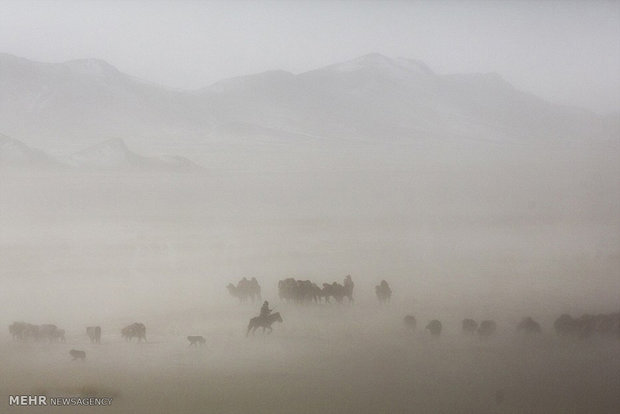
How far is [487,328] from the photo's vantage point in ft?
8.31

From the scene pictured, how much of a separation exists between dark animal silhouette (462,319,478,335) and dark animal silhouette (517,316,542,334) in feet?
0.66

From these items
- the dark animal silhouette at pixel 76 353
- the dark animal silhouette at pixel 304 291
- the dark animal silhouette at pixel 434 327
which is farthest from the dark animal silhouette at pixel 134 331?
the dark animal silhouette at pixel 434 327

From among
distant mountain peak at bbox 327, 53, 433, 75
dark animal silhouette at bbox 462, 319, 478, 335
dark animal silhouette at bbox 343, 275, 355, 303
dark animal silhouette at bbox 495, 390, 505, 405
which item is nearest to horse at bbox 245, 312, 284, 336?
dark animal silhouette at bbox 343, 275, 355, 303

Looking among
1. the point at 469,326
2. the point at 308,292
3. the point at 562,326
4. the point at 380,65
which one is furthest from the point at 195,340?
the point at 562,326

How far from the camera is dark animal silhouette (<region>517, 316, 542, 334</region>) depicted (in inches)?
101

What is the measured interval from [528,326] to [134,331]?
1.67 metres

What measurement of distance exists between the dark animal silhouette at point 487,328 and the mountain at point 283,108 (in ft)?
2.68

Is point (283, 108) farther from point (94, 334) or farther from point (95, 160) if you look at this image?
point (94, 334)

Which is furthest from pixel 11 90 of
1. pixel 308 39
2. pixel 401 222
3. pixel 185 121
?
pixel 401 222

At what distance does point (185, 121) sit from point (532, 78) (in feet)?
5.21

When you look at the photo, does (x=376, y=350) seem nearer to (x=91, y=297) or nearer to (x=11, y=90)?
(x=91, y=297)

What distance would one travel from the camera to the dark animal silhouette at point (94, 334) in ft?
7.67

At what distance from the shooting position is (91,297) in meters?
2.35

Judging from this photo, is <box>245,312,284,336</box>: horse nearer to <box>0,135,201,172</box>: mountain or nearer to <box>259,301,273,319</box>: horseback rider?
<box>259,301,273,319</box>: horseback rider
